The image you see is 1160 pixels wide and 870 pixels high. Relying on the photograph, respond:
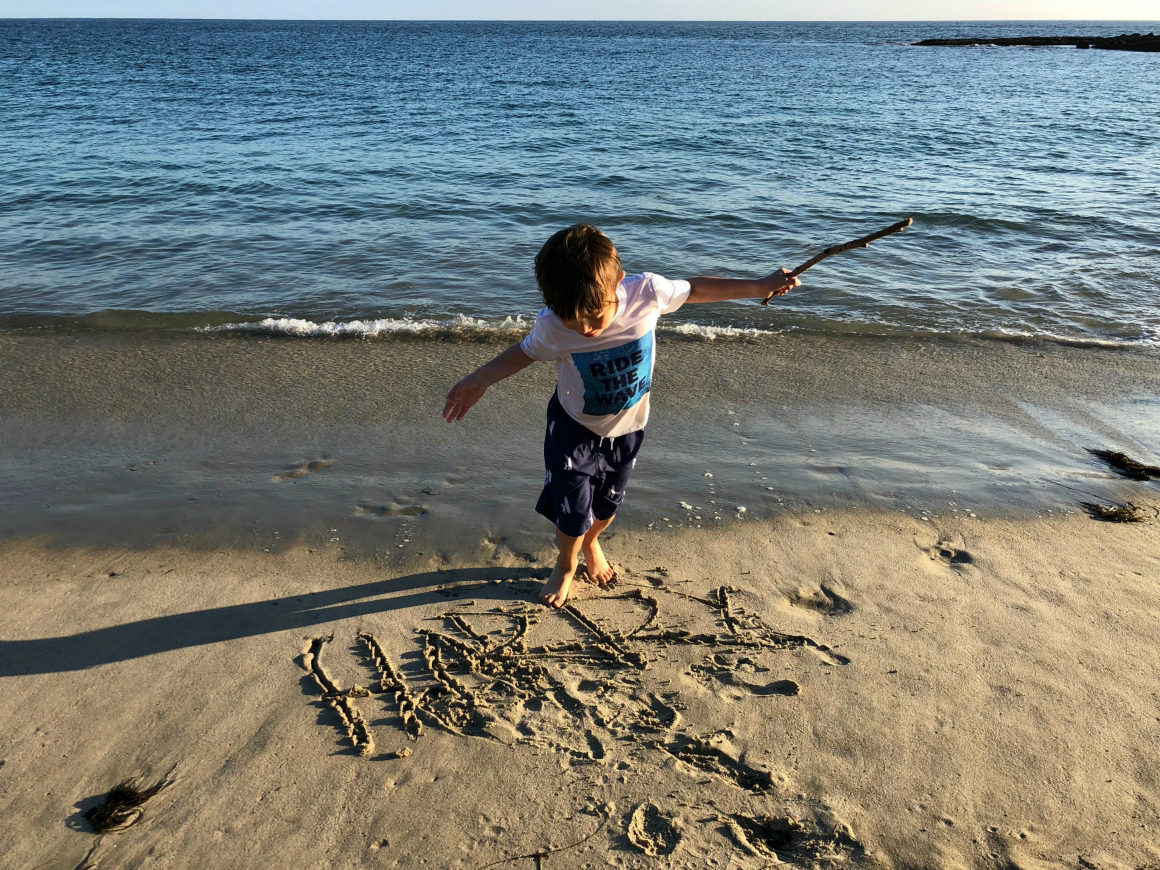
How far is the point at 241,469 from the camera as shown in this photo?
3.86m

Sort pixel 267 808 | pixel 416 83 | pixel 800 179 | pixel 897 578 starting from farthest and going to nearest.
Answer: pixel 416 83 < pixel 800 179 < pixel 897 578 < pixel 267 808

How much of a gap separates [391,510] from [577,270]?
1.65 metres

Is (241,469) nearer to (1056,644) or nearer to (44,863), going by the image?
(44,863)

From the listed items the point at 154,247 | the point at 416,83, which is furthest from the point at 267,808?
the point at 416,83

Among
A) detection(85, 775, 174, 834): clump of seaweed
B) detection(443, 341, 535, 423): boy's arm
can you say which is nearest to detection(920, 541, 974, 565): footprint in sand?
detection(443, 341, 535, 423): boy's arm

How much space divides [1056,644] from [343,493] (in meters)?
2.86

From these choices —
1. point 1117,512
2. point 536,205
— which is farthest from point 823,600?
point 536,205

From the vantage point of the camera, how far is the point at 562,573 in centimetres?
288

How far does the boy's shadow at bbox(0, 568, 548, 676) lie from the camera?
2541 mm

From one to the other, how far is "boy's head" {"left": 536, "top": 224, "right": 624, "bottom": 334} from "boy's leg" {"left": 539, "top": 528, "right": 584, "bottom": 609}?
2.86 ft

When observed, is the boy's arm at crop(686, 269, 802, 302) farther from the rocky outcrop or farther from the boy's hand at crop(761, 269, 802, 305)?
the rocky outcrop

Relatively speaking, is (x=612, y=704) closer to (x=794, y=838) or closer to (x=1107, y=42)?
(x=794, y=838)

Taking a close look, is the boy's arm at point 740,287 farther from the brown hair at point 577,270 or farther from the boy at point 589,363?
the brown hair at point 577,270

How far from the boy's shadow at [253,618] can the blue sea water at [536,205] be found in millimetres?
3390
